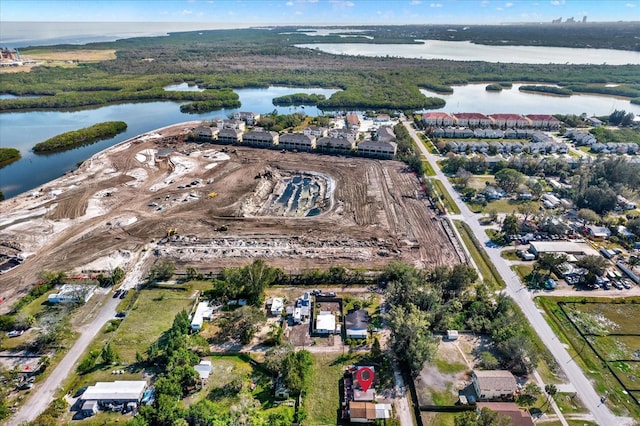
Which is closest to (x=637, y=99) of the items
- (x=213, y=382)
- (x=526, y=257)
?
(x=526, y=257)

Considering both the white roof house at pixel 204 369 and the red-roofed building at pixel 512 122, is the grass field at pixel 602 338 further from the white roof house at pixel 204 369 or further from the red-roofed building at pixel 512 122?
the red-roofed building at pixel 512 122

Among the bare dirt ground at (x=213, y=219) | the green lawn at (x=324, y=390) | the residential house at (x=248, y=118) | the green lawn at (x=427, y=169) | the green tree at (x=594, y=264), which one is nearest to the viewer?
the green lawn at (x=324, y=390)

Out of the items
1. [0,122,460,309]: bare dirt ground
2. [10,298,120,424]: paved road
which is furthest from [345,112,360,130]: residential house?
[10,298,120,424]: paved road

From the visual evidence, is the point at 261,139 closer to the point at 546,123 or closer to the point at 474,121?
the point at 474,121

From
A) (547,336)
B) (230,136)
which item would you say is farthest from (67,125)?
(547,336)

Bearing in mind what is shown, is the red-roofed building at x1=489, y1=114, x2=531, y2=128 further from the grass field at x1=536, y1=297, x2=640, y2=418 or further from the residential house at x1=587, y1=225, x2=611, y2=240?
the grass field at x1=536, y1=297, x2=640, y2=418

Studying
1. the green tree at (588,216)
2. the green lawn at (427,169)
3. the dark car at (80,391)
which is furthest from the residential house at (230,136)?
the green tree at (588,216)

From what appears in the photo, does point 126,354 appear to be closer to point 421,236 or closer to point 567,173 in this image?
point 421,236
